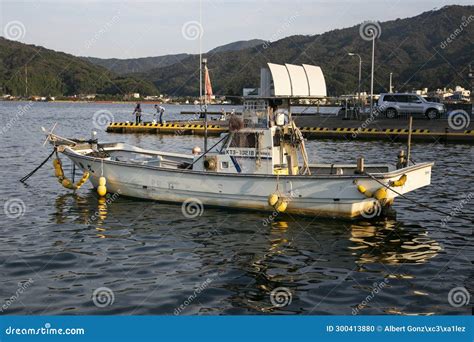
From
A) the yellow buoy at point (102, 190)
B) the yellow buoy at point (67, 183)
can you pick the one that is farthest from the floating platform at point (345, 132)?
the yellow buoy at point (102, 190)

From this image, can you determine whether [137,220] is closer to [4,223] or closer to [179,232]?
[179,232]

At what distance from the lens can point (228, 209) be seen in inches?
647

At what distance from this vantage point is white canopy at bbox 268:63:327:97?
15.6 meters
